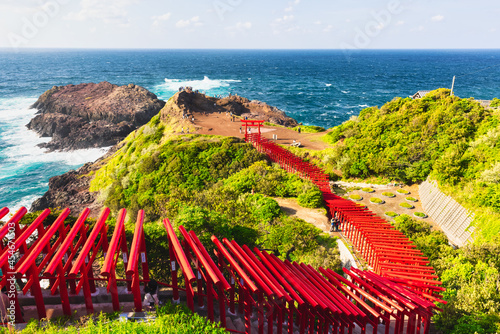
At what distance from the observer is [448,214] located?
21172 mm

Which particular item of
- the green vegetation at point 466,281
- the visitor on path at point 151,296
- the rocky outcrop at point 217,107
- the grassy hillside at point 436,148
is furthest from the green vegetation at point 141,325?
the rocky outcrop at point 217,107

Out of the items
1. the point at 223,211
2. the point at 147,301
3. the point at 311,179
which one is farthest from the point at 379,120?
the point at 147,301

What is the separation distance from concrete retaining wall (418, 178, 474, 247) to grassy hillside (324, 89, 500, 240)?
0.50 m

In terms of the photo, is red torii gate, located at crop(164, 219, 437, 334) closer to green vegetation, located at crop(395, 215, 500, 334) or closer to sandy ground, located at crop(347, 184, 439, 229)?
green vegetation, located at crop(395, 215, 500, 334)

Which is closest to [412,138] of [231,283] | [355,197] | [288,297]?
[355,197]

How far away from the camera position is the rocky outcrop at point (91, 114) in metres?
61.3

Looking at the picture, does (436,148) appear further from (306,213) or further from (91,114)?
(91,114)

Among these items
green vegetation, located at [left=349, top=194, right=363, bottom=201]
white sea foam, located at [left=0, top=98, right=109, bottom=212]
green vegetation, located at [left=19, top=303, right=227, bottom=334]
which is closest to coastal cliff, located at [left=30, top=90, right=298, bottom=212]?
white sea foam, located at [left=0, top=98, right=109, bottom=212]

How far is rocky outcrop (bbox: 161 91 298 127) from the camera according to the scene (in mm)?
45062

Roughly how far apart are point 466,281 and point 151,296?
12.8m

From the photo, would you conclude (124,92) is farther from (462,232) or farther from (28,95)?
(462,232)

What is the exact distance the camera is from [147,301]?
10.2 m

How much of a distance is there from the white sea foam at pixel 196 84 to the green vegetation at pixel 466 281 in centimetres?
10560

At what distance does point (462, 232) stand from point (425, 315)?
11.4m
